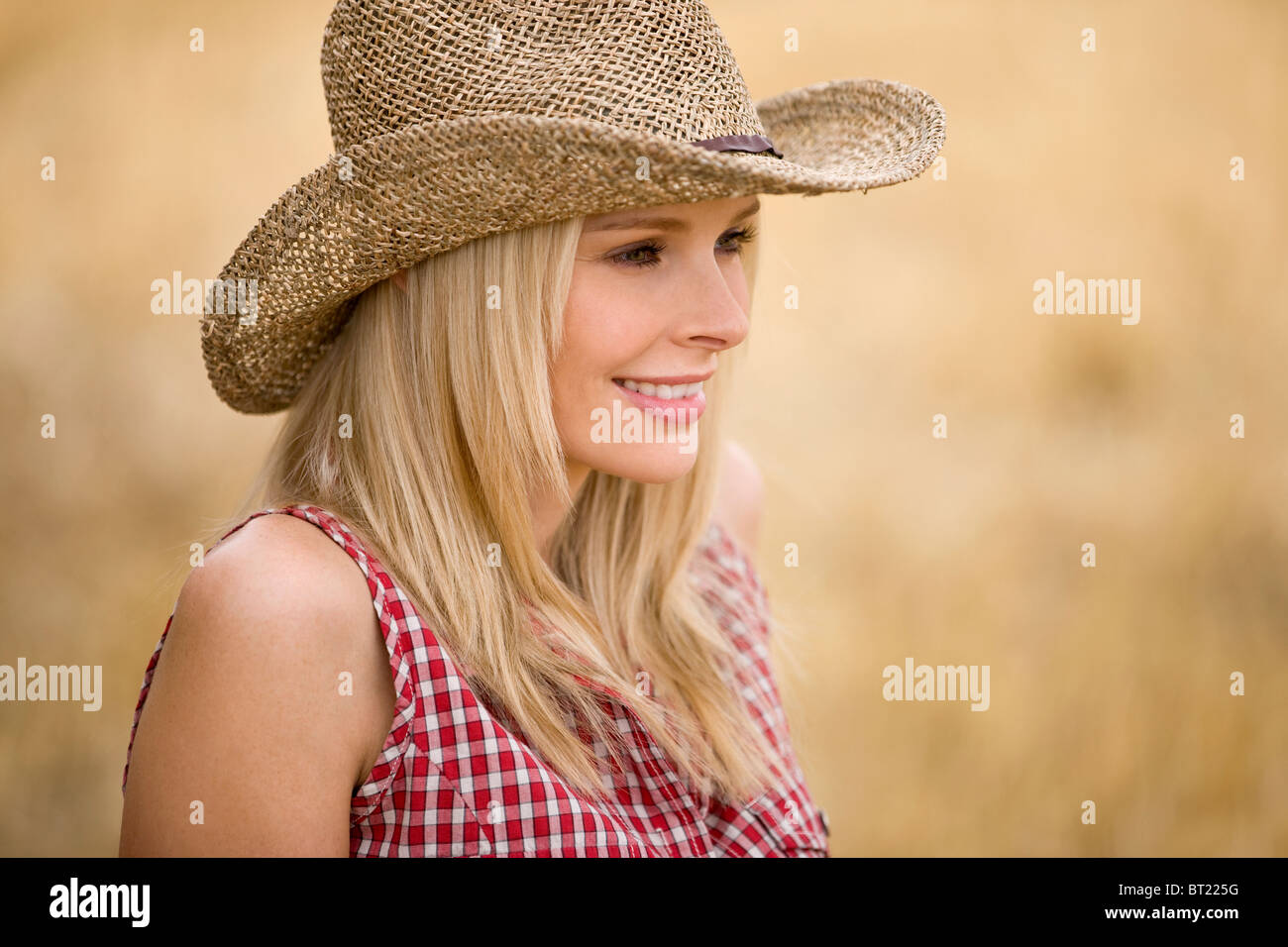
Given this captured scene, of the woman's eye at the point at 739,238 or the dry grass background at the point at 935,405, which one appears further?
the dry grass background at the point at 935,405

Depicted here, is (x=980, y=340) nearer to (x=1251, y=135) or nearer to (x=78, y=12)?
(x=1251, y=135)

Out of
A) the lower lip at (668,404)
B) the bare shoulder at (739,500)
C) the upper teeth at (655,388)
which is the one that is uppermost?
the upper teeth at (655,388)

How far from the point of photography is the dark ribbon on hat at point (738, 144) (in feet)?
4.24

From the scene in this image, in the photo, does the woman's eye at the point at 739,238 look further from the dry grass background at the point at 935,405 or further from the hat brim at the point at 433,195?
the dry grass background at the point at 935,405

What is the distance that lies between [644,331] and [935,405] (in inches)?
79.0

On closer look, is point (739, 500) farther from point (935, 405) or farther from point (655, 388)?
point (935, 405)

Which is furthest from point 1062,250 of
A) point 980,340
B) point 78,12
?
point 78,12

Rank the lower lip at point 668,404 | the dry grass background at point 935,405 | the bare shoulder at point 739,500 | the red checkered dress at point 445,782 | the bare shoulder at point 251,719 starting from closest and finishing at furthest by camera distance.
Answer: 1. the bare shoulder at point 251,719
2. the red checkered dress at point 445,782
3. the lower lip at point 668,404
4. the bare shoulder at point 739,500
5. the dry grass background at point 935,405

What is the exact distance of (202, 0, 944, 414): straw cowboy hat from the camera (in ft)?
3.92

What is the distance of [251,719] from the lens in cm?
117

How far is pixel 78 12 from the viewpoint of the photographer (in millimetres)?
2951

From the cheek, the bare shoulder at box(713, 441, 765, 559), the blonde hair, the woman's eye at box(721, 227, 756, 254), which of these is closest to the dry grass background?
the bare shoulder at box(713, 441, 765, 559)

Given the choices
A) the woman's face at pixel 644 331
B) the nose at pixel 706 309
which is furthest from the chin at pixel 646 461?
the nose at pixel 706 309
